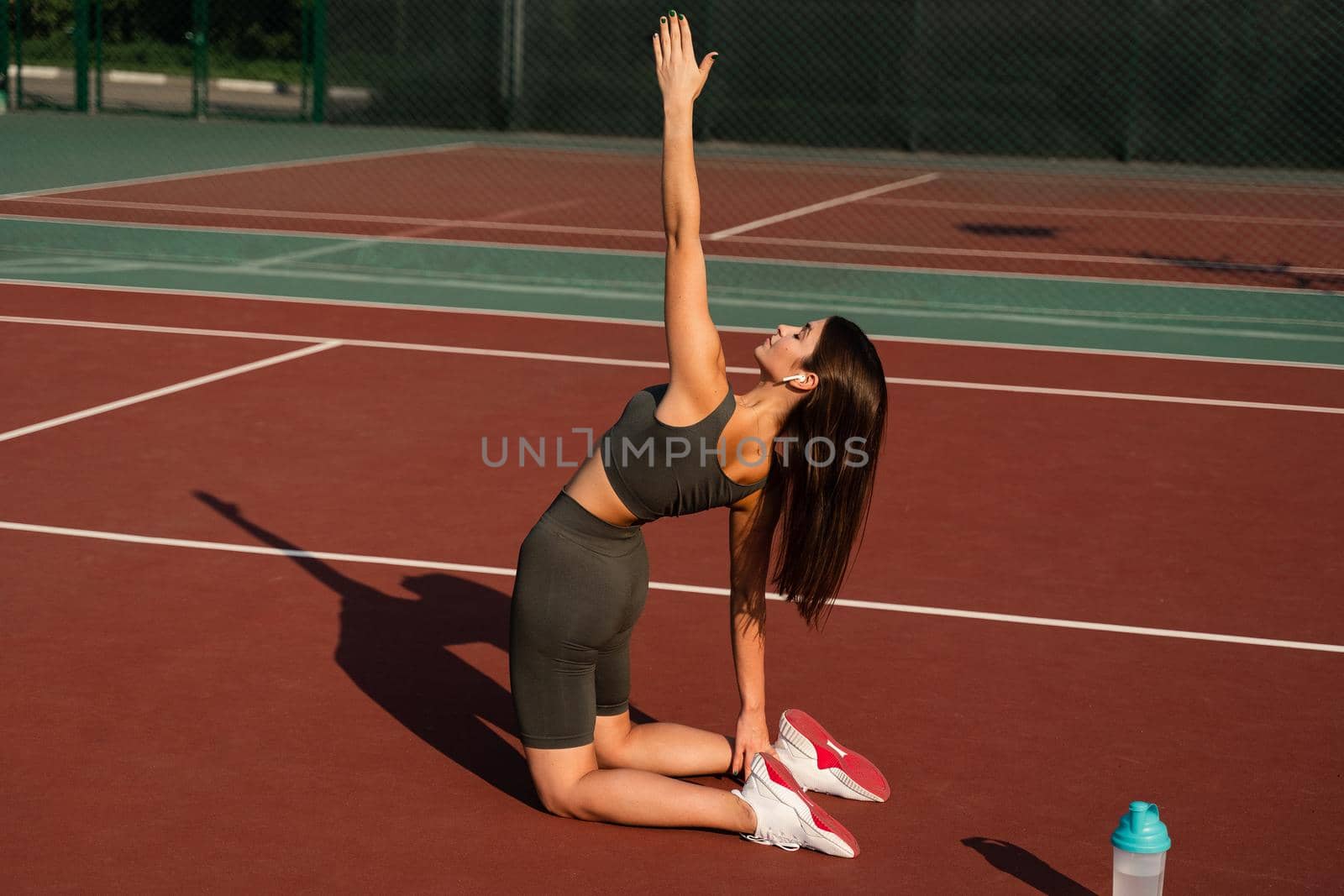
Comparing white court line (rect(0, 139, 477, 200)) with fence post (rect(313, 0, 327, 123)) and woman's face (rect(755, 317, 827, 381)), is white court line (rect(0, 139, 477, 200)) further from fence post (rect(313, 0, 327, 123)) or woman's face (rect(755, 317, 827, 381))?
woman's face (rect(755, 317, 827, 381))

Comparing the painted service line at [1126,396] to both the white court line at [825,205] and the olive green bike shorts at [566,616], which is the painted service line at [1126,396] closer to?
the olive green bike shorts at [566,616]

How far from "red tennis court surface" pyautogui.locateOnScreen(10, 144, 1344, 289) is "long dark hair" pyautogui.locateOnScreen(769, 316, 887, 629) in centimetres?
1116

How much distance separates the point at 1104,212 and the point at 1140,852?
17.6m

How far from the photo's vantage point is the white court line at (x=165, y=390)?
8.06 meters

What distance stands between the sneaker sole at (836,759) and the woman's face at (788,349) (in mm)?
962

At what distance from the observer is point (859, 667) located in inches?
211

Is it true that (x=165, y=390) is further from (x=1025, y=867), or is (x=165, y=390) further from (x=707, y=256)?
(x=707, y=256)

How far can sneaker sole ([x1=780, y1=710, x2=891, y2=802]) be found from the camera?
433 cm

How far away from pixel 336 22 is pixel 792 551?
87.6ft

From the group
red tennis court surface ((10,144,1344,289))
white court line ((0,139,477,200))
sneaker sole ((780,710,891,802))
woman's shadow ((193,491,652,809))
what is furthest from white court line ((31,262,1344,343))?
sneaker sole ((780,710,891,802))

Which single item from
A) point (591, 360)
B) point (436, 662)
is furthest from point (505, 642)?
point (591, 360)

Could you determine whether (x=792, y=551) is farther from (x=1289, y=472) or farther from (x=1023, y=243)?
(x=1023, y=243)

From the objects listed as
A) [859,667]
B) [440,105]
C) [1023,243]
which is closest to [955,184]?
[1023,243]

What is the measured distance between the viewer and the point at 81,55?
28.7m
